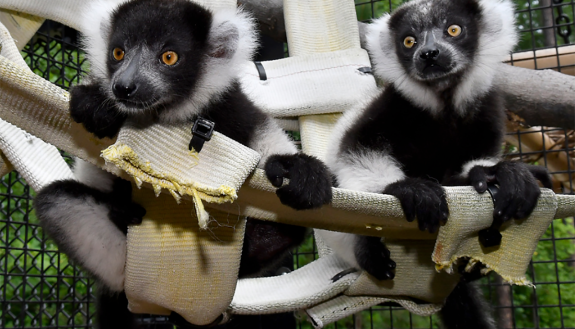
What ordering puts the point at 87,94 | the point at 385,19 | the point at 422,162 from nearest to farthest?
the point at 87,94, the point at 422,162, the point at 385,19

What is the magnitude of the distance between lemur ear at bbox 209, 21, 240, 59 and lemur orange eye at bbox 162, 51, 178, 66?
0.20 meters

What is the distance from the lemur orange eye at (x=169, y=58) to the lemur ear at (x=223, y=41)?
201mm

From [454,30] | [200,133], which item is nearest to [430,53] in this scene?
[454,30]

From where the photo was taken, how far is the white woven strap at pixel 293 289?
97.0 inches

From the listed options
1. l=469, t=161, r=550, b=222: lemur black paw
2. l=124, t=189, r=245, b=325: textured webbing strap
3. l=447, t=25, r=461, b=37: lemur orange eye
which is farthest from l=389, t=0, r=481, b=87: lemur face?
l=124, t=189, r=245, b=325: textured webbing strap

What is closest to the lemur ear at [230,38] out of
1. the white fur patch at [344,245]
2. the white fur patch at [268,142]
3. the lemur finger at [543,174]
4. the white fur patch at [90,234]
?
the white fur patch at [268,142]

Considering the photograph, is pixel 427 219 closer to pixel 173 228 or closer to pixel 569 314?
pixel 173 228

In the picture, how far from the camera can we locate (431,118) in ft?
8.51

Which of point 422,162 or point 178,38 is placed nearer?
point 178,38

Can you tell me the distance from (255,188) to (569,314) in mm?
7657

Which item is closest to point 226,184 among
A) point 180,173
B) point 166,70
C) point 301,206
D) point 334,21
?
point 180,173

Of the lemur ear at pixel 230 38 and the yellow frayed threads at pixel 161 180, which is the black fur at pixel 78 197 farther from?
the lemur ear at pixel 230 38

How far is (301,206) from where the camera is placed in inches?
71.4

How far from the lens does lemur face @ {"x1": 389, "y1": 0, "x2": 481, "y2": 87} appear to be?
261cm
